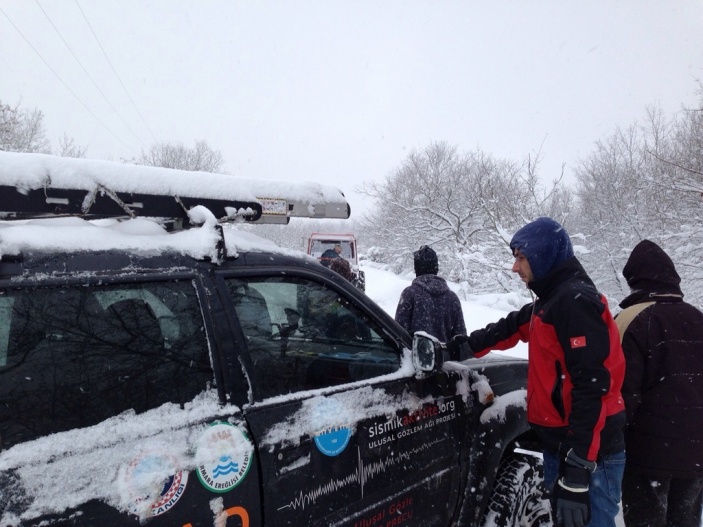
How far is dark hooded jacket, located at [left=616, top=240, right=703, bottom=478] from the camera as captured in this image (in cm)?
229

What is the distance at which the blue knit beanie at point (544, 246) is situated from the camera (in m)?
2.17

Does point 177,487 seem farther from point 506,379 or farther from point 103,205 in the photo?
point 506,379

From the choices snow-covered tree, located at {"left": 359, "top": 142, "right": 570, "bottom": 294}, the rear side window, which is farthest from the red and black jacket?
snow-covered tree, located at {"left": 359, "top": 142, "right": 570, "bottom": 294}

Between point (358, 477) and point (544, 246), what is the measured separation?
1358mm

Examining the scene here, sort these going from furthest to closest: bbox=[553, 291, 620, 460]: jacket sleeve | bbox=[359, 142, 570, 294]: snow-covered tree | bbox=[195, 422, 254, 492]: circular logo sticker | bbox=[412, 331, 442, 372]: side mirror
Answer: bbox=[359, 142, 570, 294]: snow-covered tree → bbox=[412, 331, 442, 372]: side mirror → bbox=[553, 291, 620, 460]: jacket sleeve → bbox=[195, 422, 254, 492]: circular logo sticker

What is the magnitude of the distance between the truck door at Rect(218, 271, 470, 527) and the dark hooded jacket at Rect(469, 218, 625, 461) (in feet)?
1.40

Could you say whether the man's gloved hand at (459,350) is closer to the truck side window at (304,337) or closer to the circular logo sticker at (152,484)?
the truck side window at (304,337)

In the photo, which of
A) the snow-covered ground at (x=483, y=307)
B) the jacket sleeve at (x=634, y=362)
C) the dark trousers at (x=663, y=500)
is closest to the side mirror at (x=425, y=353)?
the jacket sleeve at (x=634, y=362)

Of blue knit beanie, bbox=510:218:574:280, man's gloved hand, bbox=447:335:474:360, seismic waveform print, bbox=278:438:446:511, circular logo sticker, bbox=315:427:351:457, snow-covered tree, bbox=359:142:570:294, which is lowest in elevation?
seismic waveform print, bbox=278:438:446:511

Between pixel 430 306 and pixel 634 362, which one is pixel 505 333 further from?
pixel 430 306

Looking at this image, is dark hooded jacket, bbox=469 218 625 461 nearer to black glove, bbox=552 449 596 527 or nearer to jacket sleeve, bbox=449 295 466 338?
black glove, bbox=552 449 596 527

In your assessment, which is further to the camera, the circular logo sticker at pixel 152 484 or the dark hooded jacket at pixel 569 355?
the dark hooded jacket at pixel 569 355

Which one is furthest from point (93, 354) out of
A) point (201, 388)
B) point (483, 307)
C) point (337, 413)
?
point (483, 307)

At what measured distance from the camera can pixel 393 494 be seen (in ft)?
6.27
